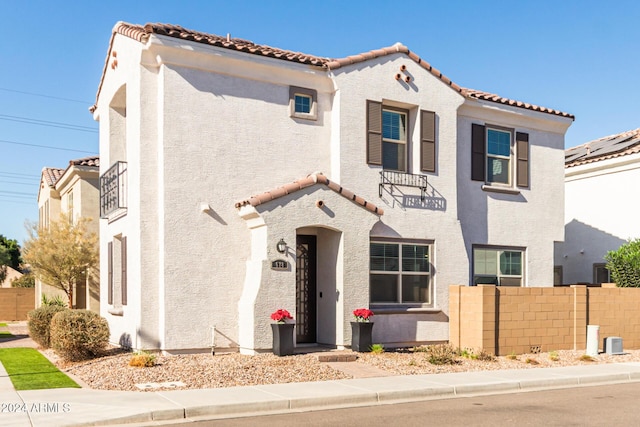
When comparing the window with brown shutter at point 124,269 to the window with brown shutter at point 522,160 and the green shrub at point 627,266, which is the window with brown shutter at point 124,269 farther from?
the green shrub at point 627,266

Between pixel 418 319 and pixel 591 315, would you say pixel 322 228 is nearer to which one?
pixel 418 319

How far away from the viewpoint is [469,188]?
1867 cm

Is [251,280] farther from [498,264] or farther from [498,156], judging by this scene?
[498,156]

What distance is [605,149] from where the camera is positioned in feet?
84.0

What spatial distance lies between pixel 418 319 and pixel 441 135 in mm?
4652

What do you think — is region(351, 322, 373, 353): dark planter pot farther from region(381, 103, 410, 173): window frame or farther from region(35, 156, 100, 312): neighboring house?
region(35, 156, 100, 312): neighboring house

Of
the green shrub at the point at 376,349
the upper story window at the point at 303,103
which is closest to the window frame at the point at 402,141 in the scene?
the upper story window at the point at 303,103

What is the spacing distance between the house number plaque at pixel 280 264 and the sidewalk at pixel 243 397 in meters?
3.18

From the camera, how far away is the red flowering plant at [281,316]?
14.2 metres

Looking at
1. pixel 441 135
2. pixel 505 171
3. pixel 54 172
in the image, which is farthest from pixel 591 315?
pixel 54 172

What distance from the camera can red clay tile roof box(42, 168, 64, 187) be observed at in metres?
28.1

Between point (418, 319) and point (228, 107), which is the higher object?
point (228, 107)

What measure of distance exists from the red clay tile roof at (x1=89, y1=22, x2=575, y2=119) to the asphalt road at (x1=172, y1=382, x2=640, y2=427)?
8.23 metres

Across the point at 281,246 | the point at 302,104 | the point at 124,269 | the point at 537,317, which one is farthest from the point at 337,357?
the point at 302,104
